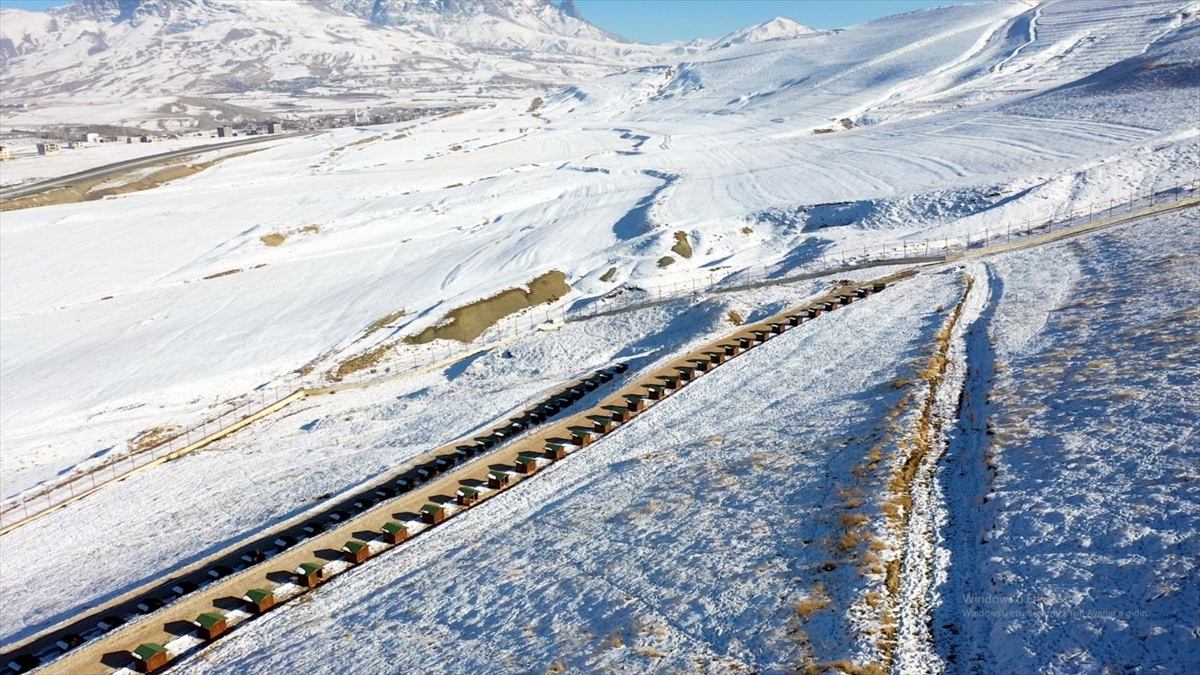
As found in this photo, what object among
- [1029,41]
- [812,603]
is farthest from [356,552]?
[1029,41]

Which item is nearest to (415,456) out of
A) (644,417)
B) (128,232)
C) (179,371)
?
(644,417)

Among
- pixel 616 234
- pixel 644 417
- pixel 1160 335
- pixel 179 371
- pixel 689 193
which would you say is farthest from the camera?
pixel 689 193

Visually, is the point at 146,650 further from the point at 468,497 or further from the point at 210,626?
the point at 468,497

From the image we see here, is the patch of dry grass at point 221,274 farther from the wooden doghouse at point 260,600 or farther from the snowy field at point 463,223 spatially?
the wooden doghouse at point 260,600

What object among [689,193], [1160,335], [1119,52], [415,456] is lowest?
[415,456]

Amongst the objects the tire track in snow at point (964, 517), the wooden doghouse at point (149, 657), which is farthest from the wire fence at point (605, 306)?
the tire track in snow at point (964, 517)

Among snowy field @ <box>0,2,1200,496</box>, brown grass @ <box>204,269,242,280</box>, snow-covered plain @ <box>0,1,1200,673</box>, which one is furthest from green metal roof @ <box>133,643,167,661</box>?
brown grass @ <box>204,269,242,280</box>

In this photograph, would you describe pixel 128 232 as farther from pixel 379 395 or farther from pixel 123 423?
pixel 379 395
